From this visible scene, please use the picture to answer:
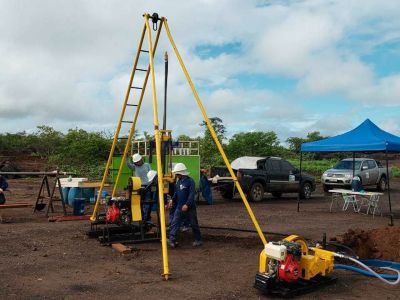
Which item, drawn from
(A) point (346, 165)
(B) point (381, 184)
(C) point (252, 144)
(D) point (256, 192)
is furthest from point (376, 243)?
(C) point (252, 144)

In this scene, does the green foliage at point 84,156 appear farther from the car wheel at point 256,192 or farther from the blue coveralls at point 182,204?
the blue coveralls at point 182,204

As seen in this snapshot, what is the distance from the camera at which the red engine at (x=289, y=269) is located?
238 inches

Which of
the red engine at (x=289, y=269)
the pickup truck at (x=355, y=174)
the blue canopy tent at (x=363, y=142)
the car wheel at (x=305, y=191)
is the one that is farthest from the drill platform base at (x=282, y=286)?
the pickup truck at (x=355, y=174)

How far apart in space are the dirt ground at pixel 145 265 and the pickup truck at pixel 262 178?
537 centimetres

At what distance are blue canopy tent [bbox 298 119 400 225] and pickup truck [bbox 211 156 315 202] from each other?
3.90m

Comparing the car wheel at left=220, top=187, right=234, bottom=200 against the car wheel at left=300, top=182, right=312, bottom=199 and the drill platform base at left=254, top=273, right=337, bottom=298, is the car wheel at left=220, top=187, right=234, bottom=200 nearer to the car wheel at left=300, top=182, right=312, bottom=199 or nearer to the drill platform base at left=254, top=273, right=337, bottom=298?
the car wheel at left=300, top=182, right=312, bottom=199

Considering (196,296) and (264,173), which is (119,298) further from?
(264,173)

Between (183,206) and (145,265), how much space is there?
1713mm

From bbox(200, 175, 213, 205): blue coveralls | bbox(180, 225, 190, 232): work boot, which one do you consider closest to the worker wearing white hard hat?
bbox(180, 225, 190, 232): work boot

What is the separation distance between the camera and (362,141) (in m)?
13.5

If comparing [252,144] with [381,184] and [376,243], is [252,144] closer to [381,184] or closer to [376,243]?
[381,184]

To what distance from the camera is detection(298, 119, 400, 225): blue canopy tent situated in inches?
508

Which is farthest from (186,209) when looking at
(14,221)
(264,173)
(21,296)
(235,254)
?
(264,173)

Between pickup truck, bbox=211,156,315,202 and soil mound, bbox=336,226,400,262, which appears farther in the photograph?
pickup truck, bbox=211,156,315,202
